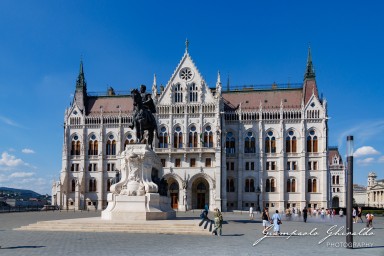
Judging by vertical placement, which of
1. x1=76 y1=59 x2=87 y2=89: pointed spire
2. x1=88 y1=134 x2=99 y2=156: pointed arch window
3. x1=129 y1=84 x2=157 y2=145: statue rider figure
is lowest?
x1=88 y1=134 x2=99 y2=156: pointed arch window

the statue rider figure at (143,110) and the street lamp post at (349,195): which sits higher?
the statue rider figure at (143,110)

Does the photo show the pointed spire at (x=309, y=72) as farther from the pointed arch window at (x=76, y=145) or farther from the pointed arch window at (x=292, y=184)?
the pointed arch window at (x=76, y=145)

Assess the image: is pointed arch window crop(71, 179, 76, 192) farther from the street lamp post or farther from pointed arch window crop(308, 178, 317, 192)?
the street lamp post

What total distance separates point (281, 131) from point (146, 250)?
2548 inches

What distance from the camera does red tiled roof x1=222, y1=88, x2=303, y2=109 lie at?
86.6m

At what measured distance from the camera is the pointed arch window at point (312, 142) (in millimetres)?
82938

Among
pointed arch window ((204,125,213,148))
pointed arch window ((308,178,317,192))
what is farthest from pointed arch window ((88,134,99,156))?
pointed arch window ((308,178,317,192))

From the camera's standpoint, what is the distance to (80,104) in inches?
3691

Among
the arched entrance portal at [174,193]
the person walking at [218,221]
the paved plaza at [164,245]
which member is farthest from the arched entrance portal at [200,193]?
the paved plaza at [164,245]

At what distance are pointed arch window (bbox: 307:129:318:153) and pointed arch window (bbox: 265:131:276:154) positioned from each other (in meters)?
6.04

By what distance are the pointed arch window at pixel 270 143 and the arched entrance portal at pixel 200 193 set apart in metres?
12.5

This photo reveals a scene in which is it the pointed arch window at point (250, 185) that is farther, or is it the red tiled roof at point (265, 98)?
the red tiled roof at point (265, 98)

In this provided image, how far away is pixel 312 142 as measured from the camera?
83000 mm

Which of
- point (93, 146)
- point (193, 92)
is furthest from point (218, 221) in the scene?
point (93, 146)
